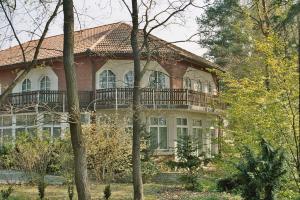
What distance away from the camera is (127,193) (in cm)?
1636

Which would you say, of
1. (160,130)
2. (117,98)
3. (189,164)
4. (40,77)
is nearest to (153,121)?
(160,130)

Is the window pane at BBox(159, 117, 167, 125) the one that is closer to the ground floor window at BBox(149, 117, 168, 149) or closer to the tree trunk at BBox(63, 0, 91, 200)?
the ground floor window at BBox(149, 117, 168, 149)

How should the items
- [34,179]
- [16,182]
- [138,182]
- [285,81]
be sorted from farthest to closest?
[16,182] → [34,179] → [138,182] → [285,81]

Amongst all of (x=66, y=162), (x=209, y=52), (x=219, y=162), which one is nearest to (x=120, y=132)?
(x=66, y=162)

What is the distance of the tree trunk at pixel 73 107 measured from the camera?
10094 mm

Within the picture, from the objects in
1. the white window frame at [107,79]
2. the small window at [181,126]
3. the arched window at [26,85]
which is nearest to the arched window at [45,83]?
the arched window at [26,85]

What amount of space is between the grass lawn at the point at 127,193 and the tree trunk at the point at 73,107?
4793 millimetres

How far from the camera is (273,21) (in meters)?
25.0

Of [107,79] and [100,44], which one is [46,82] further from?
[100,44]

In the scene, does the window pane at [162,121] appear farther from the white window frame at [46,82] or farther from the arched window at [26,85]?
the arched window at [26,85]

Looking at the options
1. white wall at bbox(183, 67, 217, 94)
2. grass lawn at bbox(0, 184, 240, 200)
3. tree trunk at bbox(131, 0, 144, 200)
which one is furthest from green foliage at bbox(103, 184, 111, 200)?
white wall at bbox(183, 67, 217, 94)

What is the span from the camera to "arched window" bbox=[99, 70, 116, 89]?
28359 mm

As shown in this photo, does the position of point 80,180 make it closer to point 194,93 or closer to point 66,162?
point 66,162

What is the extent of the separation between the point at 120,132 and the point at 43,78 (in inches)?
567
